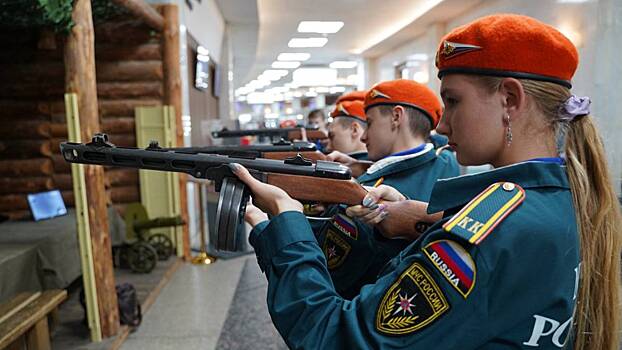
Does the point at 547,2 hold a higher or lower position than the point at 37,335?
higher

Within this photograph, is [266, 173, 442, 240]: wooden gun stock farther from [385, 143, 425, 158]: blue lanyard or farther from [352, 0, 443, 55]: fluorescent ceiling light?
[352, 0, 443, 55]: fluorescent ceiling light

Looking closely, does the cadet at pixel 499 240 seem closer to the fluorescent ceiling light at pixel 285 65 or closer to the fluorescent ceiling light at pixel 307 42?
the fluorescent ceiling light at pixel 307 42

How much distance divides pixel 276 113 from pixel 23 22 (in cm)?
2611

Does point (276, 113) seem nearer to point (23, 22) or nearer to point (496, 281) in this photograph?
point (23, 22)

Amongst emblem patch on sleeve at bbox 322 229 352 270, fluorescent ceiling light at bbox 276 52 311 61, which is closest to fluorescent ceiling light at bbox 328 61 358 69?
fluorescent ceiling light at bbox 276 52 311 61

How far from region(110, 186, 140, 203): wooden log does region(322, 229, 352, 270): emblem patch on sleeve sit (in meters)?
3.91

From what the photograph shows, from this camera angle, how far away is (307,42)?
11477 mm

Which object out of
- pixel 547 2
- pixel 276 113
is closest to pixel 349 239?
pixel 547 2

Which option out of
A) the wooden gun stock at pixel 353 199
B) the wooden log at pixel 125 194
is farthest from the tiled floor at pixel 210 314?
the wooden gun stock at pixel 353 199

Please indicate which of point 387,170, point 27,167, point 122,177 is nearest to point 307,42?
point 122,177

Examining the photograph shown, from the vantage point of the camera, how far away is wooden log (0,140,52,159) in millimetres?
4473

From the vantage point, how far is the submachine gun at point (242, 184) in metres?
1.17

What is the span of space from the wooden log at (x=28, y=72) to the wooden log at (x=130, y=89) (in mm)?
442

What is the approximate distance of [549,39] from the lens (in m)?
0.84
